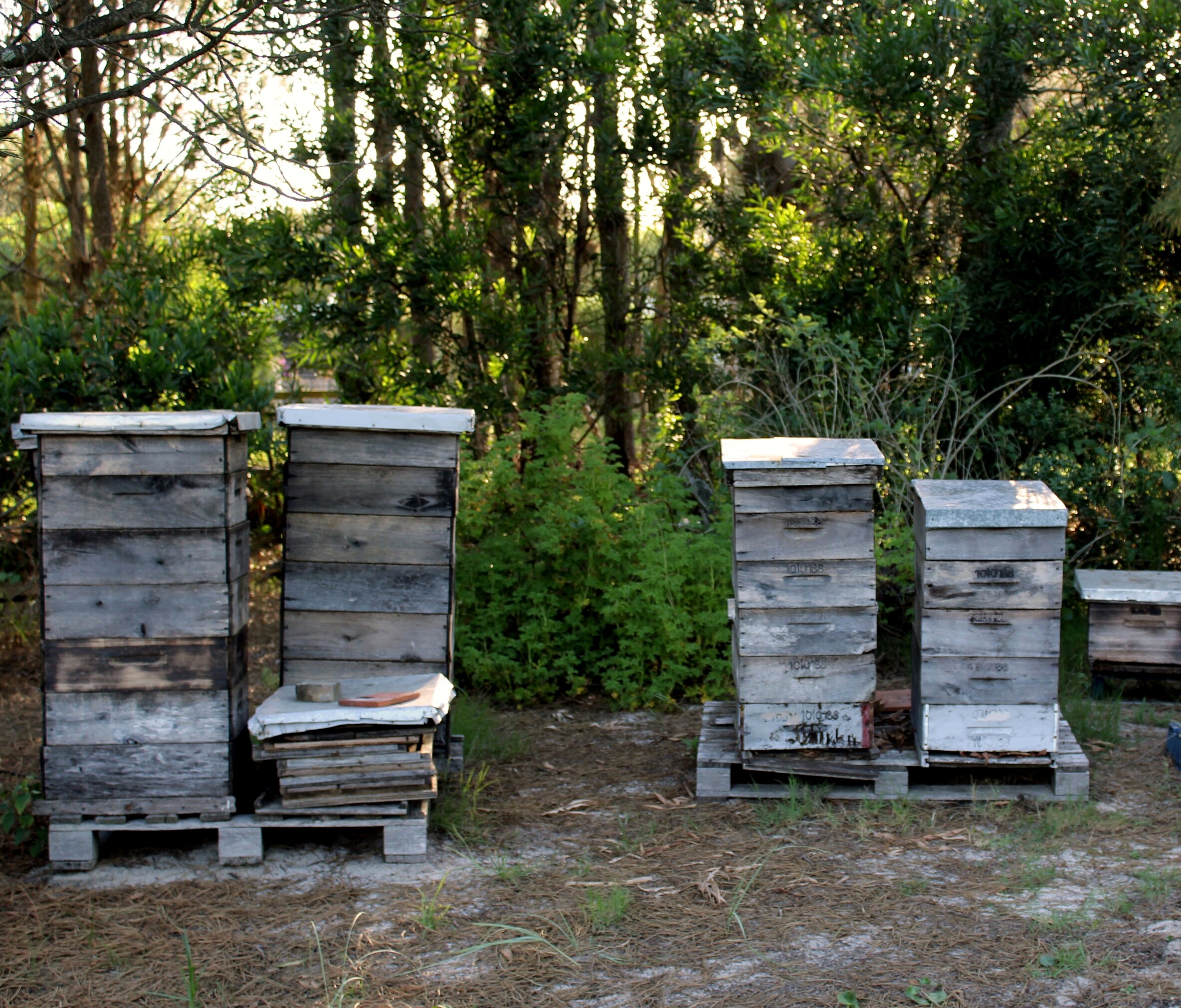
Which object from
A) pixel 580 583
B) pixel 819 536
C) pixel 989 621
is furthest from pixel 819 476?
pixel 580 583

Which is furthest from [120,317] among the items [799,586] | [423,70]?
[799,586]

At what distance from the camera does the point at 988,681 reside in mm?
4031

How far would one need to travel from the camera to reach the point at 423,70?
7441mm

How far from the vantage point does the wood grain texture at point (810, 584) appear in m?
4.00

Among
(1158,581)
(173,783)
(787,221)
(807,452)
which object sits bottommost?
(173,783)

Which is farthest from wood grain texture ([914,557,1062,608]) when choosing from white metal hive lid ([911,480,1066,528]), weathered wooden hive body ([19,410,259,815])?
weathered wooden hive body ([19,410,259,815])

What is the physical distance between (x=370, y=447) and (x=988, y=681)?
2381 millimetres

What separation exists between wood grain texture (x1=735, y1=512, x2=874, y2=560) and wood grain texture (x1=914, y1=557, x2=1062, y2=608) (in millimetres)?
263

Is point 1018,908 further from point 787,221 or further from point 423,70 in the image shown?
point 423,70

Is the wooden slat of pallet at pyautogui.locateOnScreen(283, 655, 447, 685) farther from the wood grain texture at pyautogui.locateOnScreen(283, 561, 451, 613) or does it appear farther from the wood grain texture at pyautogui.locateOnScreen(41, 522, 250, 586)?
the wood grain texture at pyautogui.locateOnScreen(41, 522, 250, 586)

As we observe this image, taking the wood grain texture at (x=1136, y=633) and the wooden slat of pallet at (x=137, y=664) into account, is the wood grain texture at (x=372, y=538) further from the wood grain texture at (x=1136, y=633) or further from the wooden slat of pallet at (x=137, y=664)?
Result: the wood grain texture at (x=1136, y=633)

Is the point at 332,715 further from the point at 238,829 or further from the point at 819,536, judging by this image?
the point at 819,536

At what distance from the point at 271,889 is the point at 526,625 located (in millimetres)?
2366

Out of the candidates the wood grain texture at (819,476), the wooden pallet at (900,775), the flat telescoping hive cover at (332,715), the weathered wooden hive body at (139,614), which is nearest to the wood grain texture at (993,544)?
the wood grain texture at (819,476)
